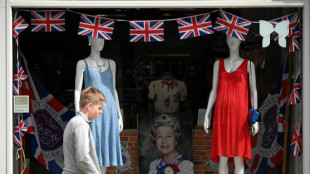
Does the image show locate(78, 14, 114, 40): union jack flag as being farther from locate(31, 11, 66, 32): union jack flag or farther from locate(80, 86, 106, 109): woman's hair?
locate(80, 86, 106, 109): woman's hair

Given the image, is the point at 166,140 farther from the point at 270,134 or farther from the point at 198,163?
the point at 270,134

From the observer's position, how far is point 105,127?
247 inches

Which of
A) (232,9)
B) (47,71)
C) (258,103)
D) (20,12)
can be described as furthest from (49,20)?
(258,103)

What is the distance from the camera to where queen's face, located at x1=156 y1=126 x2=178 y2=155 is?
6945 mm

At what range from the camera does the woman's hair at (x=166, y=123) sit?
273 inches

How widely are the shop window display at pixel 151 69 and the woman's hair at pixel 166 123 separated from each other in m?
0.05

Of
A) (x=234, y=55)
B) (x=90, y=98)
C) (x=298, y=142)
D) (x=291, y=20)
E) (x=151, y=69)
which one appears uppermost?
(x=291, y=20)

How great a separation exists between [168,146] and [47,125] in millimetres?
1422

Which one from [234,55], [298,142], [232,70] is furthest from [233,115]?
[298,142]

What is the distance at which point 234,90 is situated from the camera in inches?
249

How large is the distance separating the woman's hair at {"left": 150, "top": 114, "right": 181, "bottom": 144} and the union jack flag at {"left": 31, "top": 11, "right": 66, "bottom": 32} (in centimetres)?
157

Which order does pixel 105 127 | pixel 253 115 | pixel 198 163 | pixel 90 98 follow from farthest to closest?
1. pixel 198 163
2. pixel 105 127
3. pixel 253 115
4. pixel 90 98

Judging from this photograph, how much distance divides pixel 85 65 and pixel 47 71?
2.81 feet

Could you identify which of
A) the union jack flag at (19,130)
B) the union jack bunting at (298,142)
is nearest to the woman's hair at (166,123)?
the union jack bunting at (298,142)
